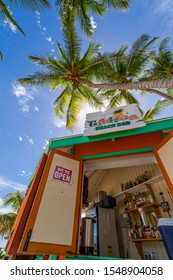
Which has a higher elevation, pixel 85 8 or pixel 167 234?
pixel 85 8

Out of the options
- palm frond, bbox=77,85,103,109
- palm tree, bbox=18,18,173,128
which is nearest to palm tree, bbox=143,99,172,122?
palm tree, bbox=18,18,173,128

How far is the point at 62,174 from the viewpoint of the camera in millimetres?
2809

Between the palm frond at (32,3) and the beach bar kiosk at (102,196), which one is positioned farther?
the palm frond at (32,3)

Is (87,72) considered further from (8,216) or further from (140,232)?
(8,216)

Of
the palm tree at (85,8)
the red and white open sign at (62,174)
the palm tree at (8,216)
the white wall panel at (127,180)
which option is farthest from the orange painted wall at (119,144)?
the palm tree at (8,216)

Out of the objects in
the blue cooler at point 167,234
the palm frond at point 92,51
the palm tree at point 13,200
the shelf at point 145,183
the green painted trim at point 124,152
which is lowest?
the blue cooler at point 167,234

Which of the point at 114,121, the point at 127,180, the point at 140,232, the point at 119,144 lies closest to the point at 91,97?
the point at 127,180

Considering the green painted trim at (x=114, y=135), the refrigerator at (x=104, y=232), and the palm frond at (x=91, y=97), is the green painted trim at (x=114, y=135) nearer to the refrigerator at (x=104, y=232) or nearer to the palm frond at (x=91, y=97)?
the refrigerator at (x=104, y=232)

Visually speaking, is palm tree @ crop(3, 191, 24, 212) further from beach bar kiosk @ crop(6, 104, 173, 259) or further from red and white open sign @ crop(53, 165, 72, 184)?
red and white open sign @ crop(53, 165, 72, 184)

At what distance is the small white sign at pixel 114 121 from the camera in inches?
116

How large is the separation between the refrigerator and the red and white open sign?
92.8 inches

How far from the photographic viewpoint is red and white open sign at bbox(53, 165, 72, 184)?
108 inches

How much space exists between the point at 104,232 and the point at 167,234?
3.00 m
